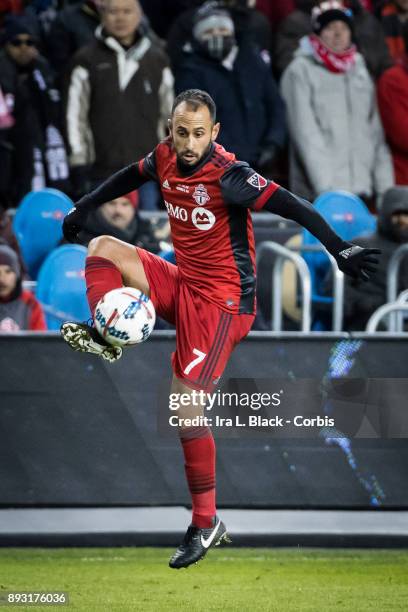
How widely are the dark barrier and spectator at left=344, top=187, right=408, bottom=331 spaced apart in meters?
1.84

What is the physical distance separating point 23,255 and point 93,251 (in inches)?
172

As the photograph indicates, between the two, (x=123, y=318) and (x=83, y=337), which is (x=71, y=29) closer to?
(x=83, y=337)

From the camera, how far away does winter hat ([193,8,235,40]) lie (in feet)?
36.9

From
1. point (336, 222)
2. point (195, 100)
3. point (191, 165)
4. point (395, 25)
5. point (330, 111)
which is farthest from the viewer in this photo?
point (395, 25)

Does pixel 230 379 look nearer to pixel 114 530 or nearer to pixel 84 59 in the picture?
pixel 114 530

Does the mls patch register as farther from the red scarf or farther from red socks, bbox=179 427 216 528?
the red scarf

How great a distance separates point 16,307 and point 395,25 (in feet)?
18.1

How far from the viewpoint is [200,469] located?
6.82 meters

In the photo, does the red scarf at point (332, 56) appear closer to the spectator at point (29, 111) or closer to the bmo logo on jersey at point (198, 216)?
the spectator at point (29, 111)

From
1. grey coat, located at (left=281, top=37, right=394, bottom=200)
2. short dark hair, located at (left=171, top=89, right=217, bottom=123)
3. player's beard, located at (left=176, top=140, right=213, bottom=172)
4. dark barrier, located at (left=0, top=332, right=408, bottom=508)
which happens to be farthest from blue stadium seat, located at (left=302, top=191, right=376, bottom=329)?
short dark hair, located at (left=171, top=89, right=217, bottom=123)

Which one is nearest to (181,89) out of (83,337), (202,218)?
(202,218)

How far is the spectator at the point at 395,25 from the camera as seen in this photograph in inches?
511

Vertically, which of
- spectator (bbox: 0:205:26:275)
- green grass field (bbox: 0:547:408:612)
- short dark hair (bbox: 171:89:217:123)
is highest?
short dark hair (bbox: 171:89:217:123)

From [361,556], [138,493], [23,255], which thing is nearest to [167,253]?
[23,255]
